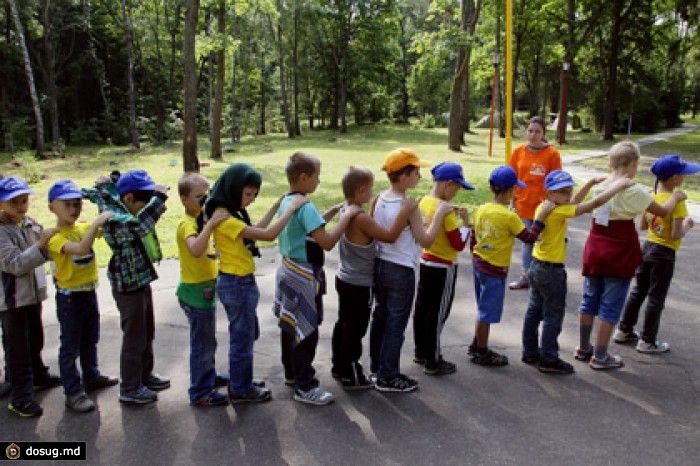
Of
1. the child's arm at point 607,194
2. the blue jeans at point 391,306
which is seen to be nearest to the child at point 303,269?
the blue jeans at point 391,306

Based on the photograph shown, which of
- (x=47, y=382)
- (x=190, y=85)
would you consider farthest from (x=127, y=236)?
(x=190, y=85)

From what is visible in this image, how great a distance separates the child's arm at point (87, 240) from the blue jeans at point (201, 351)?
72 centimetres

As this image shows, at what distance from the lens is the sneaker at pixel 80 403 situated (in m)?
3.62

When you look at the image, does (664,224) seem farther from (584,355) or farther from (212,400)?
(212,400)

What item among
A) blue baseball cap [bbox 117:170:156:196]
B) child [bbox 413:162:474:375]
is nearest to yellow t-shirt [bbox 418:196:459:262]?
child [bbox 413:162:474:375]

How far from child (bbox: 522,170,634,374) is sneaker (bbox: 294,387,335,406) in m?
1.76

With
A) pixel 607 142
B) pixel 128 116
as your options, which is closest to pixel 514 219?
pixel 607 142

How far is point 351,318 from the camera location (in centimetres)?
384

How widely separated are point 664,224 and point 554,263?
1.15m

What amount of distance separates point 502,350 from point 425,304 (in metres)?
1.02

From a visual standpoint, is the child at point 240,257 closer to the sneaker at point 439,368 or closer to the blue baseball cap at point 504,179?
the sneaker at point 439,368

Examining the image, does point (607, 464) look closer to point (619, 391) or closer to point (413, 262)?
point (619, 391)

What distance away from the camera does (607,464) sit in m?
3.02

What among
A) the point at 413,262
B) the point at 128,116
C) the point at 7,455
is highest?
the point at 128,116
